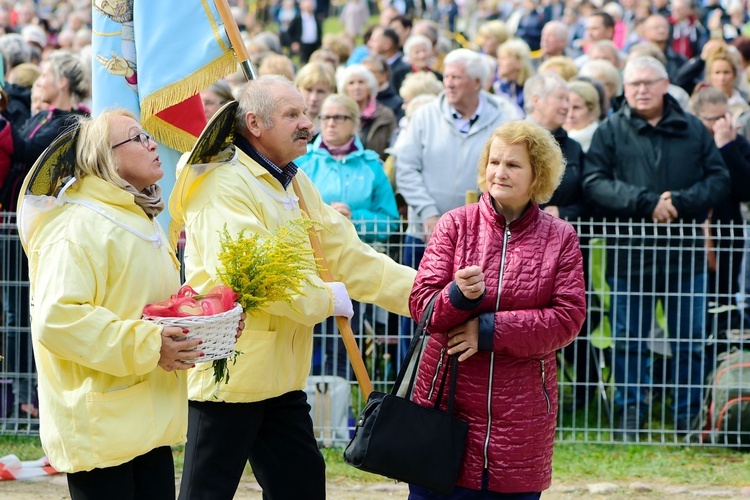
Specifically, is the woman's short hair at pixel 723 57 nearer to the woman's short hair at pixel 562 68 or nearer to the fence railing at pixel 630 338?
the woman's short hair at pixel 562 68

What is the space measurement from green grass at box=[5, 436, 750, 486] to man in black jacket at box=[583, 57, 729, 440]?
0.65 feet

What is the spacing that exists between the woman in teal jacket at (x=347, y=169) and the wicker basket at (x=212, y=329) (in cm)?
372

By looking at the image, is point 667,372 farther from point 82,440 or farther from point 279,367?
point 82,440

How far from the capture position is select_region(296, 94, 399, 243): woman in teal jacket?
800 centimetres

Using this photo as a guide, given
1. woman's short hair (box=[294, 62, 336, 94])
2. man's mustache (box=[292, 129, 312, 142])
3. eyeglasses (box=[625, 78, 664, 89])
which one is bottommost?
man's mustache (box=[292, 129, 312, 142])

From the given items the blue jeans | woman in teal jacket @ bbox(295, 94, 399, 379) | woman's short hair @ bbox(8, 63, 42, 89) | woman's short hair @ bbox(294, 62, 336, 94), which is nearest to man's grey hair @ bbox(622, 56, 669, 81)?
the blue jeans

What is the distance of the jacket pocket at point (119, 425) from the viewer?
13.2ft

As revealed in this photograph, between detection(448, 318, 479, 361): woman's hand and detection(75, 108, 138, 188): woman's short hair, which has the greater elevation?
detection(75, 108, 138, 188): woman's short hair

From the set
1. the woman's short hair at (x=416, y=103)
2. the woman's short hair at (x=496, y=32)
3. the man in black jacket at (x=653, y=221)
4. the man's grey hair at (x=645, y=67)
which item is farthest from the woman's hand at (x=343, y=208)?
the woman's short hair at (x=496, y=32)

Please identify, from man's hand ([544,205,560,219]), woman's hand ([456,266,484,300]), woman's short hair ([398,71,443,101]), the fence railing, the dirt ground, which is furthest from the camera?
A: woman's short hair ([398,71,443,101])

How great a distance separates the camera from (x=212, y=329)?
13.2 feet

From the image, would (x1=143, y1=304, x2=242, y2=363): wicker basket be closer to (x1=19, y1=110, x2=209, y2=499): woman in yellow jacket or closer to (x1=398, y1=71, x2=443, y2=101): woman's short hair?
(x1=19, y1=110, x2=209, y2=499): woman in yellow jacket

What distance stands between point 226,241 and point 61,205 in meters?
0.60

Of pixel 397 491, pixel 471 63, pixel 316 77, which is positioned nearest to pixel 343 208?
pixel 471 63
